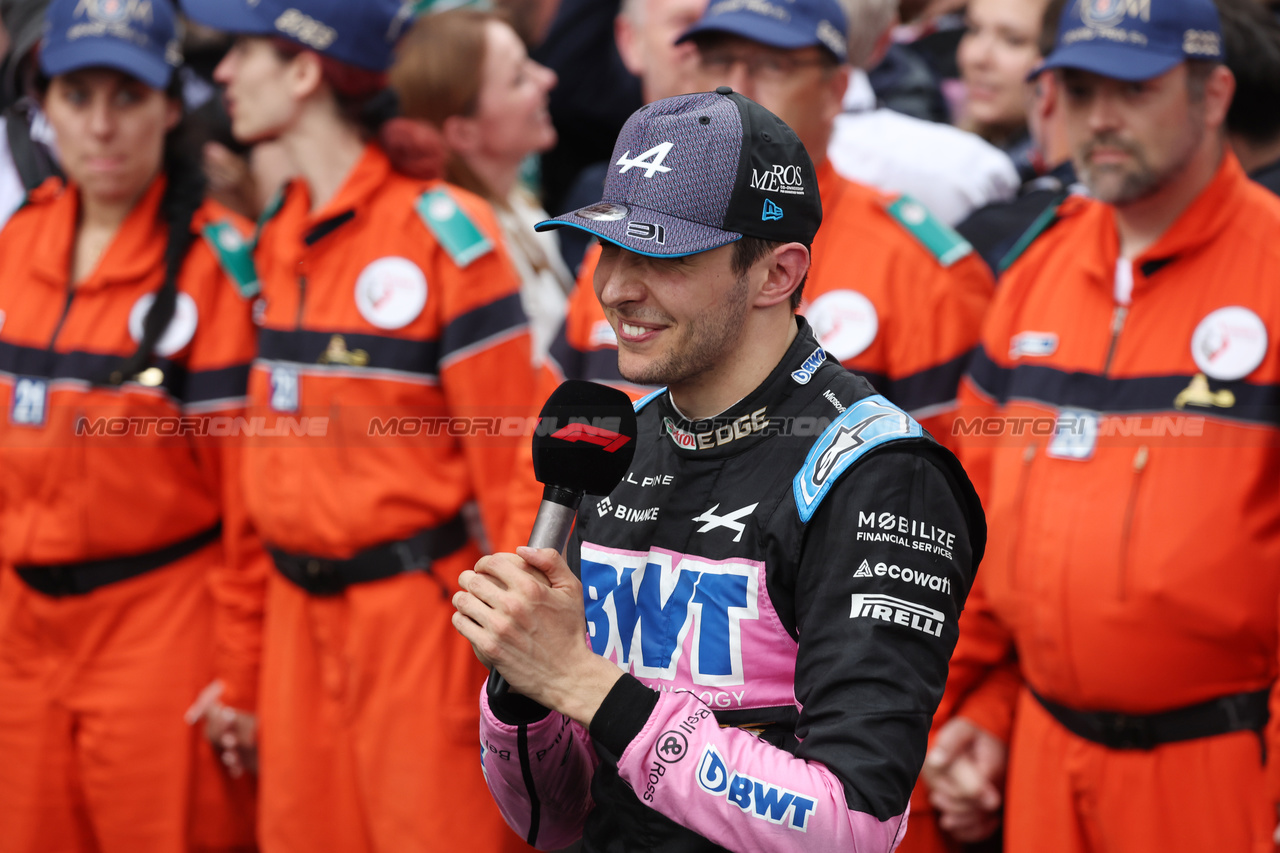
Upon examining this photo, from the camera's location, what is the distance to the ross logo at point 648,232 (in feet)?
6.68

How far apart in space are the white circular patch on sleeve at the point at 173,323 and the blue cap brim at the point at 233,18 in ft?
2.85

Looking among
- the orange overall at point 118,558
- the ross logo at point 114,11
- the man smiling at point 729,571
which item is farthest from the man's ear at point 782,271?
the ross logo at point 114,11

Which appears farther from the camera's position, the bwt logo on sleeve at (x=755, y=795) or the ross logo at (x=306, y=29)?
the ross logo at (x=306, y=29)

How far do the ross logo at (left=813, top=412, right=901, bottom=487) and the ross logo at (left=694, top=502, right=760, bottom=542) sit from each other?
0.41 ft

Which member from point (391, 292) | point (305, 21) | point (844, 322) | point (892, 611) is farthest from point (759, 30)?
point (892, 611)

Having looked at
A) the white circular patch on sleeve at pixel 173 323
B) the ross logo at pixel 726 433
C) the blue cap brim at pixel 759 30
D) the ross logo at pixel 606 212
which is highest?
the blue cap brim at pixel 759 30

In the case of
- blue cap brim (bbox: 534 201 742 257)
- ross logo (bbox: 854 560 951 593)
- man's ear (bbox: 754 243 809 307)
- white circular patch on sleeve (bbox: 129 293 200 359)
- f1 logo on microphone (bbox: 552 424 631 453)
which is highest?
blue cap brim (bbox: 534 201 742 257)

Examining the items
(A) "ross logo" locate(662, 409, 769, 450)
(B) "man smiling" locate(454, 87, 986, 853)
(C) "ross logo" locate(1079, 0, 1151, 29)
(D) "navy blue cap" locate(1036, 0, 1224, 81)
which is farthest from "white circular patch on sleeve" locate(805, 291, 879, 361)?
(A) "ross logo" locate(662, 409, 769, 450)

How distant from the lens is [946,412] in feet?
12.1

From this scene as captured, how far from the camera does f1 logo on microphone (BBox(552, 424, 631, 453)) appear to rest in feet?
6.66

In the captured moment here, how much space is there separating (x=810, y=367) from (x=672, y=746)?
68 cm

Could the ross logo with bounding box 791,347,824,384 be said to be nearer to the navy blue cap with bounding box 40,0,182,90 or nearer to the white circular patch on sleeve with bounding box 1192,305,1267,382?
the white circular patch on sleeve with bounding box 1192,305,1267,382

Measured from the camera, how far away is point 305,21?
4027 millimetres

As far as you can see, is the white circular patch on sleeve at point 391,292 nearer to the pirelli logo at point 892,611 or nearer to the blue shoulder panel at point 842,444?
the blue shoulder panel at point 842,444
